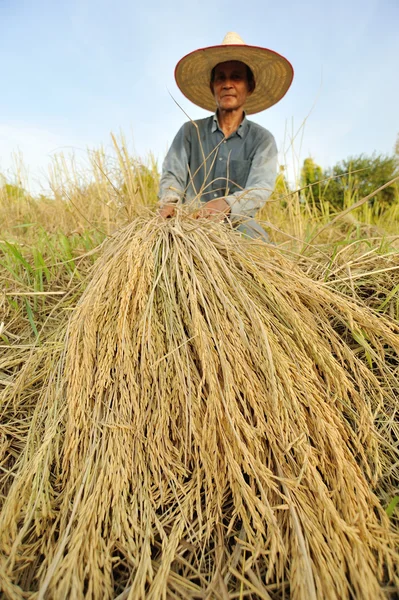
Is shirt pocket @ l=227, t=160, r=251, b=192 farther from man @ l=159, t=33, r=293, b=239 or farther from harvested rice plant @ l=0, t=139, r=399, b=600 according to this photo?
harvested rice plant @ l=0, t=139, r=399, b=600

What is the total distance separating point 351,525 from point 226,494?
0.27 m

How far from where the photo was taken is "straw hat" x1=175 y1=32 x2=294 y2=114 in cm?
207

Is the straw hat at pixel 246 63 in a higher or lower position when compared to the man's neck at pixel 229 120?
higher

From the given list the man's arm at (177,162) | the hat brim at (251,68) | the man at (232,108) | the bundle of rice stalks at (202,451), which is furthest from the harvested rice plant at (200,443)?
the hat brim at (251,68)

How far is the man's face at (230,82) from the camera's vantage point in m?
2.22

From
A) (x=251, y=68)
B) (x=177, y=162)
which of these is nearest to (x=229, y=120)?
(x=251, y=68)

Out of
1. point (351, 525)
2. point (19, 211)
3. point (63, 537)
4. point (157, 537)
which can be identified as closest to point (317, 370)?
point (351, 525)

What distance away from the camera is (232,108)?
90.5 inches

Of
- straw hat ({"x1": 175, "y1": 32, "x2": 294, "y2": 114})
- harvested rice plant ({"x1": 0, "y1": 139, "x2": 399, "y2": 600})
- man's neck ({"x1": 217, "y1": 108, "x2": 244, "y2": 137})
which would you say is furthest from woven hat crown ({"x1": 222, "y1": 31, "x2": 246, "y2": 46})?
harvested rice plant ({"x1": 0, "y1": 139, "x2": 399, "y2": 600})

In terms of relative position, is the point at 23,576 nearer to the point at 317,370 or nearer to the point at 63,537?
the point at 63,537

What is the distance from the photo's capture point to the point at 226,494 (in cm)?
80

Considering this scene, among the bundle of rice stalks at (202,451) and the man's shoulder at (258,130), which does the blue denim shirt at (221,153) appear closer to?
the man's shoulder at (258,130)

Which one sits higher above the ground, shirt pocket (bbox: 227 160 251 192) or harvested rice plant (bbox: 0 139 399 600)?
shirt pocket (bbox: 227 160 251 192)

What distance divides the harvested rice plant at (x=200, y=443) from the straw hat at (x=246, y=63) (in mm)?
1613
